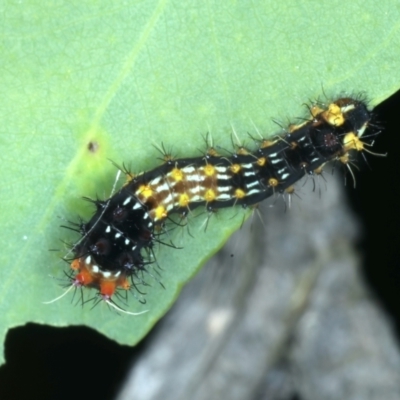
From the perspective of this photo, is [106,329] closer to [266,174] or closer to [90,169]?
[90,169]

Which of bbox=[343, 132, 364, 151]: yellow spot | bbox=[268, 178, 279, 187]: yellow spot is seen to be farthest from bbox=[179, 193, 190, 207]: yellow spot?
bbox=[343, 132, 364, 151]: yellow spot

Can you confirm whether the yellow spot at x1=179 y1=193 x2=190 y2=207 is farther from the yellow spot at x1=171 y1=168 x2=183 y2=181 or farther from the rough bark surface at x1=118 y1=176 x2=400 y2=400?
the rough bark surface at x1=118 y1=176 x2=400 y2=400

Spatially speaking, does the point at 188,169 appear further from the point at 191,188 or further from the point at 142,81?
the point at 142,81

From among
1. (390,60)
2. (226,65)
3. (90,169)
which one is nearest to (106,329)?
(90,169)

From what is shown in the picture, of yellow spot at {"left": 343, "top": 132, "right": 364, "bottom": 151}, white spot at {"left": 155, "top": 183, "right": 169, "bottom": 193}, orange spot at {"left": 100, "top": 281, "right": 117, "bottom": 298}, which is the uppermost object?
white spot at {"left": 155, "top": 183, "right": 169, "bottom": 193}

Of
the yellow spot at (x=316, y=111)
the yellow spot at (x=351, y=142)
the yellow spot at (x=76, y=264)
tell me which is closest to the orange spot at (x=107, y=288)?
the yellow spot at (x=76, y=264)

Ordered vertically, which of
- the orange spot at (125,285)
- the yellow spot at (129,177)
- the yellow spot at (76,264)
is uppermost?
the yellow spot at (129,177)

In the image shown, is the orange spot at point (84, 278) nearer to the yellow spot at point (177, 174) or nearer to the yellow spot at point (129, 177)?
the yellow spot at point (129, 177)
